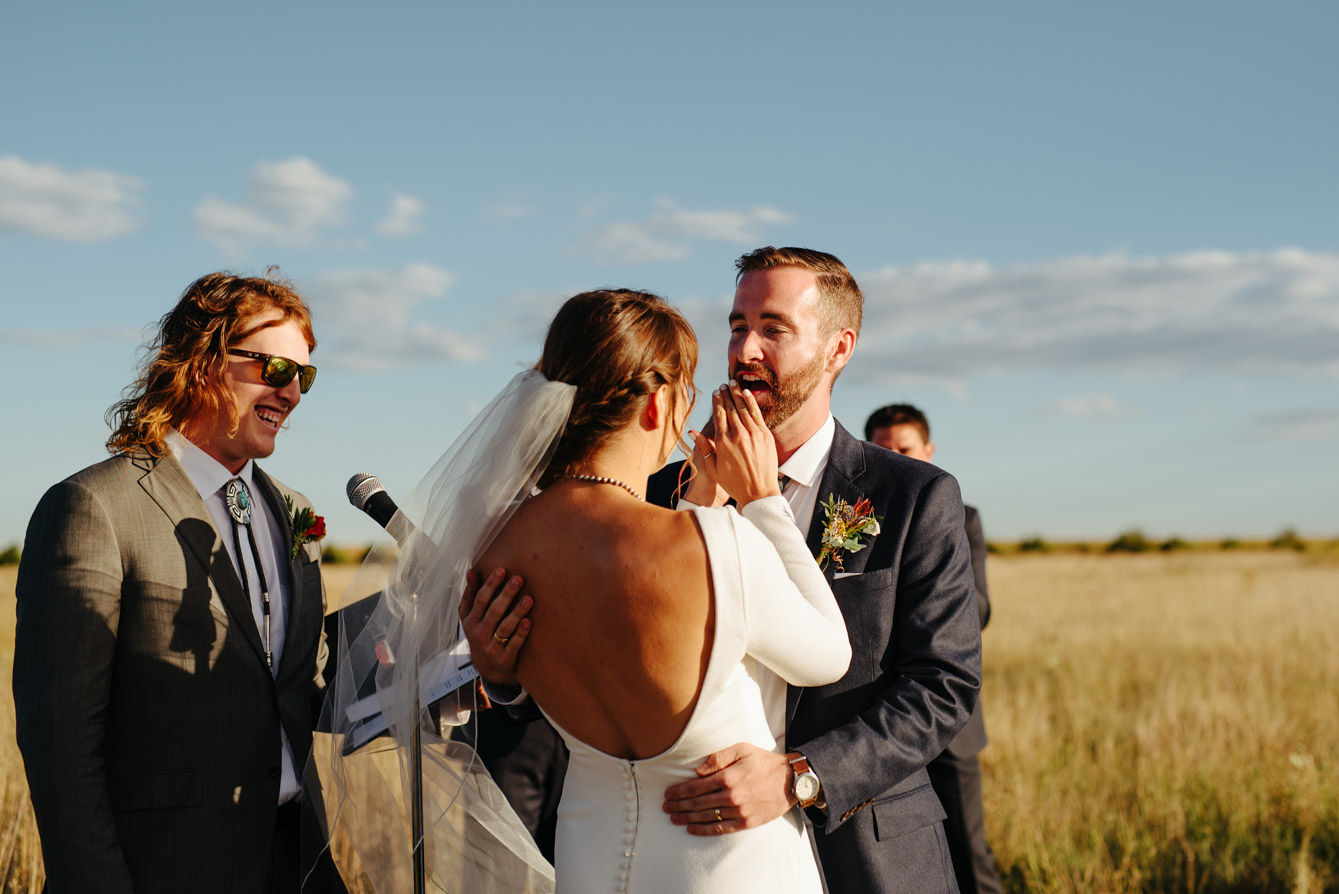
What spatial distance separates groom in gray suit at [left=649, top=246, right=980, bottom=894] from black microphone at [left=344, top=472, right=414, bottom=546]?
3.07 feet

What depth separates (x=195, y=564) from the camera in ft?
11.2

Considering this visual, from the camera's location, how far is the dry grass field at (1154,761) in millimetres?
6078

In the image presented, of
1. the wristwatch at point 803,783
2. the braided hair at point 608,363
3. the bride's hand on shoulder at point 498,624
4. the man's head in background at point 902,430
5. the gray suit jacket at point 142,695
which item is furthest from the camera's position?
the man's head in background at point 902,430

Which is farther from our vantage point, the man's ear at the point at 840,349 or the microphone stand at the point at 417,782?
the man's ear at the point at 840,349

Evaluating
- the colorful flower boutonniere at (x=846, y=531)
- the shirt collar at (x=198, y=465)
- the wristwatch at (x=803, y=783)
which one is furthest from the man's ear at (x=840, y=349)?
the shirt collar at (x=198, y=465)

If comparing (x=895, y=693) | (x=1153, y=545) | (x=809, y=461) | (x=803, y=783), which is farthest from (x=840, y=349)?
(x=1153, y=545)

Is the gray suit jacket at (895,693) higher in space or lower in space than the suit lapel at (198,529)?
lower

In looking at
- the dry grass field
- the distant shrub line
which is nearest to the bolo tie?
the dry grass field

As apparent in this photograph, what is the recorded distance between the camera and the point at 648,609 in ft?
7.93

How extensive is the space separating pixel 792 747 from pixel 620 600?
1.04 m

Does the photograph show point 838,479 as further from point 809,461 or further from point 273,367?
point 273,367

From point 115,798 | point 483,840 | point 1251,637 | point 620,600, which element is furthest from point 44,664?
point 1251,637

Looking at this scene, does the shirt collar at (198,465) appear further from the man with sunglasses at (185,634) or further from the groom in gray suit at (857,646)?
the groom in gray suit at (857,646)

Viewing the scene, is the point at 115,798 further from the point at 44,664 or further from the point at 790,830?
the point at 790,830
